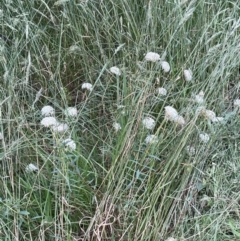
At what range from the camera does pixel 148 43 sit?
6.37 feet

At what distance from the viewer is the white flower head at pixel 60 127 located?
1.46 metres

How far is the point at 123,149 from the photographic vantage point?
1426mm

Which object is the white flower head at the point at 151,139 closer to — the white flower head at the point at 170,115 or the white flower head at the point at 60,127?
the white flower head at the point at 170,115

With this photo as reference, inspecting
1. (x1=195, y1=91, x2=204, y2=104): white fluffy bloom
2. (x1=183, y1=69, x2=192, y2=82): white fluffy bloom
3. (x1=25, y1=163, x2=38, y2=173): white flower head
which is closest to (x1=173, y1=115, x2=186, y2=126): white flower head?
(x1=195, y1=91, x2=204, y2=104): white fluffy bloom

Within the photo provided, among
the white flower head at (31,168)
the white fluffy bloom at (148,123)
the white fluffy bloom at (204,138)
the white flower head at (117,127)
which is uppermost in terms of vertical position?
the white fluffy bloom at (148,123)

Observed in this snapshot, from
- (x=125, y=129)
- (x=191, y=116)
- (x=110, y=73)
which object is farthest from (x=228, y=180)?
(x=110, y=73)

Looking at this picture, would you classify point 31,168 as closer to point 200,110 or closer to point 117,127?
point 117,127

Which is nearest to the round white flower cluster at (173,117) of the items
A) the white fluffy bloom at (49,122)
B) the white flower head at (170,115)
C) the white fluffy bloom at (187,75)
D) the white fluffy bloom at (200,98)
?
the white flower head at (170,115)

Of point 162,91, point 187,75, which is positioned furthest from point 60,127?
point 187,75

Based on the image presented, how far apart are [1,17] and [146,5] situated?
590 mm

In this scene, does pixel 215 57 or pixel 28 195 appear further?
pixel 215 57

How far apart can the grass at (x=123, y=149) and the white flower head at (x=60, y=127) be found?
0.02 metres

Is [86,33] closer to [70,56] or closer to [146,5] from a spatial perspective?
[70,56]

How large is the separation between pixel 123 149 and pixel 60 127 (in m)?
0.22
